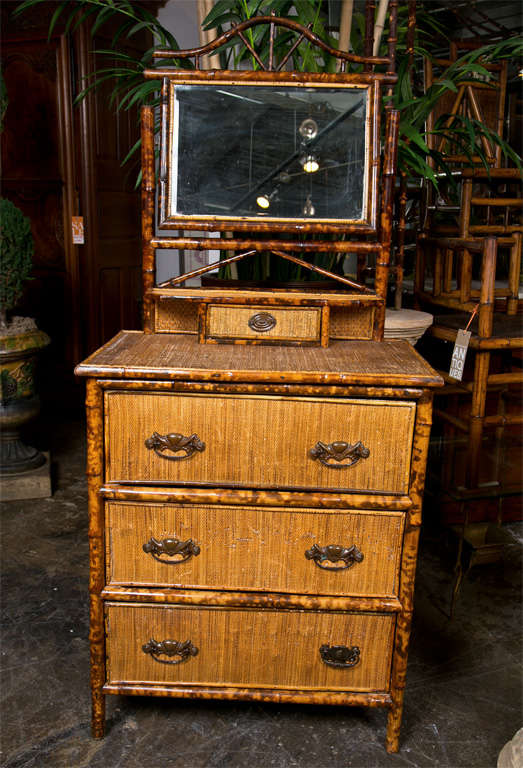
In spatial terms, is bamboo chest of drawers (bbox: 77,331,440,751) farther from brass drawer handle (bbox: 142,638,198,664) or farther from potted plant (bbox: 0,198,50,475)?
potted plant (bbox: 0,198,50,475)

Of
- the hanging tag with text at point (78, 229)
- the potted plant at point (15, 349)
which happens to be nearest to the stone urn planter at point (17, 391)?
the potted plant at point (15, 349)

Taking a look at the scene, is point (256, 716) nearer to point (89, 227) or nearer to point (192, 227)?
point (192, 227)

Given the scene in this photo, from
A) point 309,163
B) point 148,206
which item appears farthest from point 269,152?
point 148,206

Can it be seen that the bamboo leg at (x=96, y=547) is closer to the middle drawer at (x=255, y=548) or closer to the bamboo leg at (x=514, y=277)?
the middle drawer at (x=255, y=548)

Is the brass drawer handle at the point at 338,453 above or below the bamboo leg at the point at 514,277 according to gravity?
below

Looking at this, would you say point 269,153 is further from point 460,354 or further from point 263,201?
point 460,354

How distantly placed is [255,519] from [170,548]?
219 millimetres

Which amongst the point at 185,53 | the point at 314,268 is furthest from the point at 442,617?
the point at 185,53

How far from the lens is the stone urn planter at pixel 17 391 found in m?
3.28

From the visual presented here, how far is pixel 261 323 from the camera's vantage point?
1838 mm

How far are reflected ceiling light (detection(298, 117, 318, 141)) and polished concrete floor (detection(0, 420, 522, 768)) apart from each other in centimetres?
158

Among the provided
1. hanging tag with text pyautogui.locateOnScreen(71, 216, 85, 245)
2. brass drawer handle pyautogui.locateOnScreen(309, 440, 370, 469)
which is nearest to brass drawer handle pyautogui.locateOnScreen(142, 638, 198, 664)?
brass drawer handle pyautogui.locateOnScreen(309, 440, 370, 469)

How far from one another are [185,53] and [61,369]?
309cm

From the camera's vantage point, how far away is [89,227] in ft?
14.6
